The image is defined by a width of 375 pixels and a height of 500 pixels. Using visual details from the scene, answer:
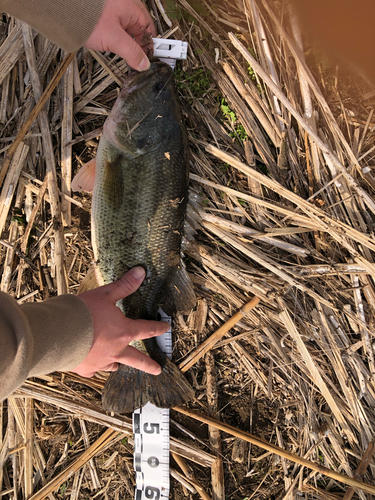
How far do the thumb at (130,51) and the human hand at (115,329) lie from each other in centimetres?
167

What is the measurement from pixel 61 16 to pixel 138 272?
2.01 m

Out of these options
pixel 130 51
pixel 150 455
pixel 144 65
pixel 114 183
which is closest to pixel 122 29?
pixel 130 51

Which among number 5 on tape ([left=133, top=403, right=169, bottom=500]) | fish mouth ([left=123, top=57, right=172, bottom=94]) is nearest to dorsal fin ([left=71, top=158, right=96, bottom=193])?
fish mouth ([left=123, top=57, right=172, bottom=94])

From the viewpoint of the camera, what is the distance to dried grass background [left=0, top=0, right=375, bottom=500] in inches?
117

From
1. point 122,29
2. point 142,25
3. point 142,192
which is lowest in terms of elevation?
point 142,192

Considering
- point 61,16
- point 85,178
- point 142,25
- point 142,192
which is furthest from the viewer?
point 85,178

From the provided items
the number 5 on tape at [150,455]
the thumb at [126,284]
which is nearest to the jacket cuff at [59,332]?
the thumb at [126,284]

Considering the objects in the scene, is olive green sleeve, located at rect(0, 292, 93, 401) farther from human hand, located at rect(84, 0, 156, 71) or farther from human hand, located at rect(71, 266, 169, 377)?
human hand, located at rect(84, 0, 156, 71)

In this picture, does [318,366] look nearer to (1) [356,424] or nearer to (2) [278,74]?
(1) [356,424]

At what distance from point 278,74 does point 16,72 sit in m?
2.55

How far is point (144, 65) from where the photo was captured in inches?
101

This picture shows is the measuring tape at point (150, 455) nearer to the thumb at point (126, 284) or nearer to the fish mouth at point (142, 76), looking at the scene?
the thumb at point (126, 284)

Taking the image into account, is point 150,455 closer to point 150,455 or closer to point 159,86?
point 150,455

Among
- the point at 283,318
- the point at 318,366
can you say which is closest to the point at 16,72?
the point at 283,318
